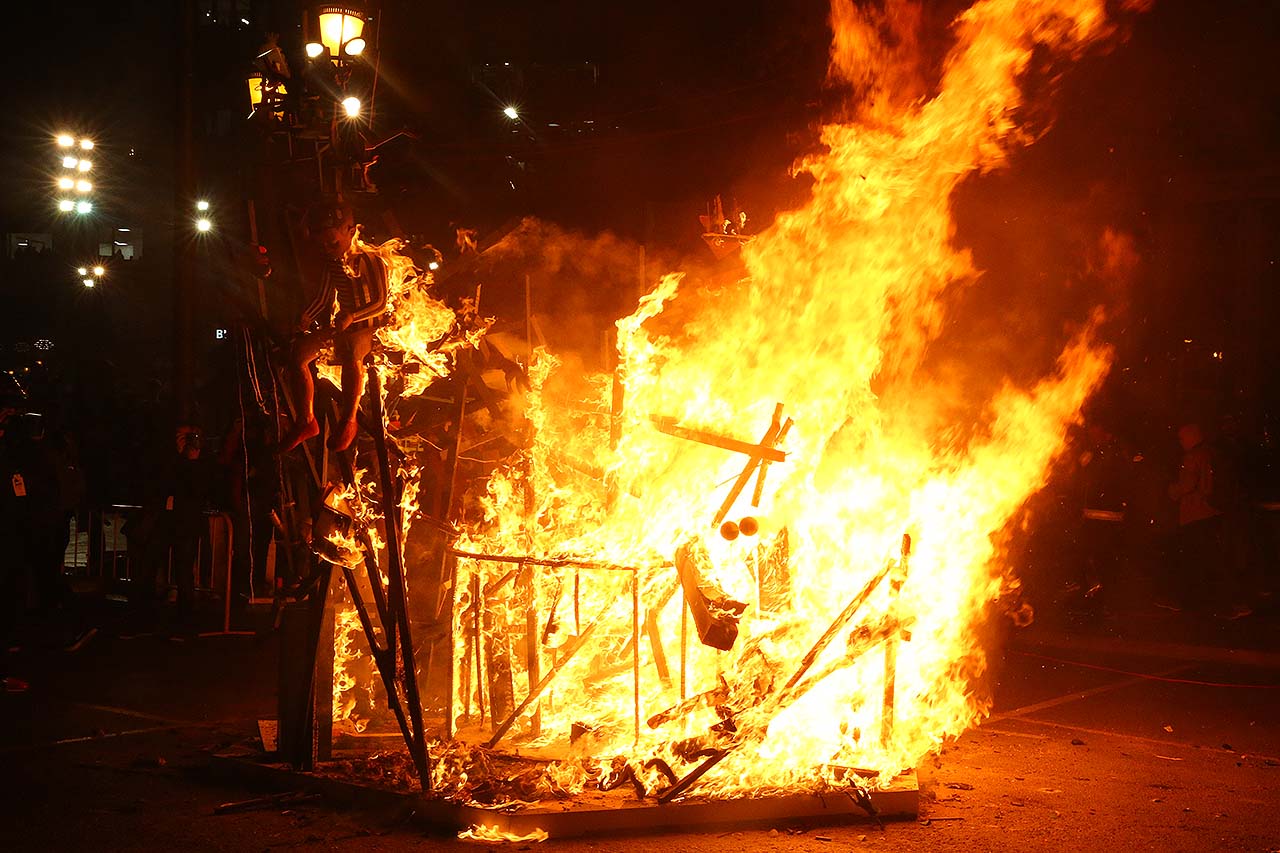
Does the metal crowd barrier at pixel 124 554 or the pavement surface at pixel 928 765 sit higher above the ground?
the metal crowd barrier at pixel 124 554

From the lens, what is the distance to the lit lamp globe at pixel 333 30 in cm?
912

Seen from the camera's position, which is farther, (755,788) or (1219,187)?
(1219,187)

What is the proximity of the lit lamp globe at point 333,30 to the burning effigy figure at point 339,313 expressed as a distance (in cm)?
376

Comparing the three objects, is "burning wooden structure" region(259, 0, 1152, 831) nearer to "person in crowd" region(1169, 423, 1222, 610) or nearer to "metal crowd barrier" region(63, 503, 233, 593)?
"person in crowd" region(1169, 423, 1222, 610)

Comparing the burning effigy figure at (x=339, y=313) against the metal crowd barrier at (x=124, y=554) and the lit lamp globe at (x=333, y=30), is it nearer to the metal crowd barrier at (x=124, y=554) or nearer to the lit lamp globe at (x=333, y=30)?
the lit lamp globe at (x=333, y=30)

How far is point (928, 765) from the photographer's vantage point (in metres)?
6.73

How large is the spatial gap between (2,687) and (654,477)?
5.72 meters

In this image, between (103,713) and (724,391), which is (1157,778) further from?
(103,713)

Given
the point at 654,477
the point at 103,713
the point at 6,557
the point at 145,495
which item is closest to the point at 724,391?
the point at 654,477

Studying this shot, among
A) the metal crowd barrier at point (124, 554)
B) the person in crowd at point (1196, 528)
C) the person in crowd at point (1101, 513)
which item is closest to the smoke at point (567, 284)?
the metal crowd barrier at point (124, 554)

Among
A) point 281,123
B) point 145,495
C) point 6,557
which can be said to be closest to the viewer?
point 281,123

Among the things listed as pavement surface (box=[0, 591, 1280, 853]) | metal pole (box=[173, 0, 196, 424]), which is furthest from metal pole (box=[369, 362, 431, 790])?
metal pole (box=[173, 0, 196, 424])

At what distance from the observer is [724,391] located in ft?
24.4

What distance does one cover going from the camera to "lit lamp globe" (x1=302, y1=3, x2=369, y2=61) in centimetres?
912
